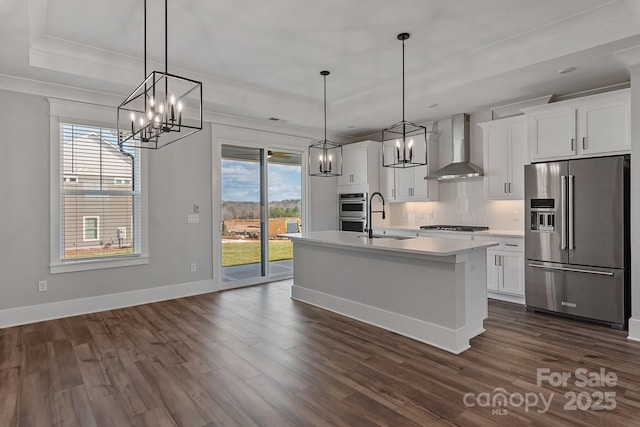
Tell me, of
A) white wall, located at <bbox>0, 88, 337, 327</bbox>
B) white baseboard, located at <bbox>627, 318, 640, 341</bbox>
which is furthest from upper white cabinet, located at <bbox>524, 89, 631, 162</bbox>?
white wall, located at <bbox>0, 88, 337, 327</bbox>

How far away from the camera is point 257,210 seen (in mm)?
6051

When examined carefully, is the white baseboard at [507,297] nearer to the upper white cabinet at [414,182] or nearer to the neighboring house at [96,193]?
the upper white cabinet at [414,182]

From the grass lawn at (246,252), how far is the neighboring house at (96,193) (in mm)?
1452

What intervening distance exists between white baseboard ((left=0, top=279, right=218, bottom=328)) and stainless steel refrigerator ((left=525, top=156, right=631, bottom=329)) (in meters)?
4.48

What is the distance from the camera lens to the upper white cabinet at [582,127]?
12.3 feet

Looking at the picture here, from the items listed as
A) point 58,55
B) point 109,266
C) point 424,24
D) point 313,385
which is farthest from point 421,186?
point 58,55

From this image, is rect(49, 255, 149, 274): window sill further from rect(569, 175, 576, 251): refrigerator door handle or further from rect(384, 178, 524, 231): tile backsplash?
rect(569, 175, 576, 251): refrigerator door handle

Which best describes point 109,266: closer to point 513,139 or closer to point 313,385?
point 313,385

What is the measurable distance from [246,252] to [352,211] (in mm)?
2168

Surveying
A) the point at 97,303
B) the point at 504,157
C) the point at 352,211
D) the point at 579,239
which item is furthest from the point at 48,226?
→ the point at 579,239

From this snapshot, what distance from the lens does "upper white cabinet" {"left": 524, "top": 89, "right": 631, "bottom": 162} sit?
3734mm

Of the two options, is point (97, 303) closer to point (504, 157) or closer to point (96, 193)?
point (96, 193)

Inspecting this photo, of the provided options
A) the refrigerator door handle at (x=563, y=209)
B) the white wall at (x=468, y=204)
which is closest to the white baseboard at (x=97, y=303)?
the white wall at (x=468, y=204)

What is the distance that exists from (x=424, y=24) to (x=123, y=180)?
4075mm
